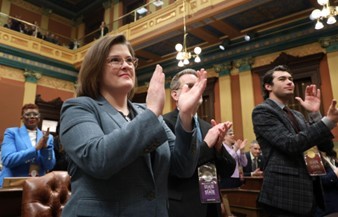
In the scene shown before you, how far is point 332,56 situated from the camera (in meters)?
6.98

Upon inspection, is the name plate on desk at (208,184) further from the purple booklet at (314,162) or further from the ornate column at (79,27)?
the ornate column at (79,27)

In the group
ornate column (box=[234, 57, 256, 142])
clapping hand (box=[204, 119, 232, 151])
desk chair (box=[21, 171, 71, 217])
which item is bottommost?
desk chair (box=[21, 171, 71, 217])

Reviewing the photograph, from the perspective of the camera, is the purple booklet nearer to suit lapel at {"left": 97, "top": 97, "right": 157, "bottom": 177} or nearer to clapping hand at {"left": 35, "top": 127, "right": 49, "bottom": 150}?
suit lapel at {"left": 97, "top": 97, "right": 157, "bottom": 177}

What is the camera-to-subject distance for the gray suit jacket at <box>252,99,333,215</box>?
5.61ft

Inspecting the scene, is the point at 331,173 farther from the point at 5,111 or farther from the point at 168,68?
the point at 5,111

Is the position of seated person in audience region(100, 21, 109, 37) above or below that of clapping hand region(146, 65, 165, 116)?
above

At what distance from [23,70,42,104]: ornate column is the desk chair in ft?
30.6

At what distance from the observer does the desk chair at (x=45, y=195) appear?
5.85 ft

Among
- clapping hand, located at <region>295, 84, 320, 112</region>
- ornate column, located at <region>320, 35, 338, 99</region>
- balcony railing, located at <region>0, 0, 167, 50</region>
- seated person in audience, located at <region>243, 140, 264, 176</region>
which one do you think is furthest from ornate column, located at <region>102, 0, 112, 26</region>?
clapping hand, located at <region>295, 84, 320, 112</region>

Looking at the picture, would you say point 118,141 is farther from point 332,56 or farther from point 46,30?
point 46,30

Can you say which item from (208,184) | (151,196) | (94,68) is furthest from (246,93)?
(151,196)

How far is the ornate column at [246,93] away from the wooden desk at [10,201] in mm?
6529

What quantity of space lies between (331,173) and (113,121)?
6.15 feet

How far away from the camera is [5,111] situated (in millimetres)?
9727
